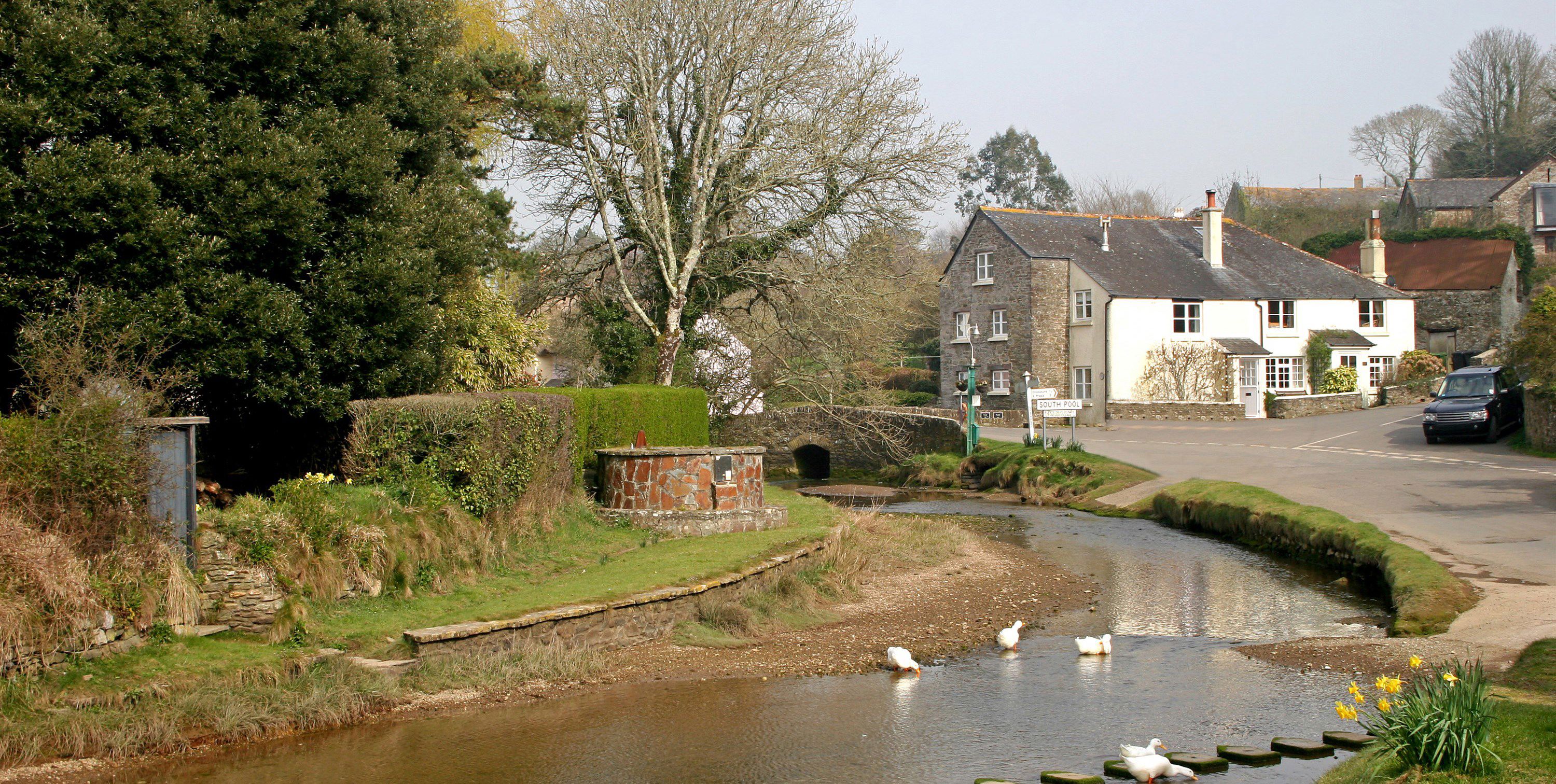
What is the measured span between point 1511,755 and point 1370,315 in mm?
43445

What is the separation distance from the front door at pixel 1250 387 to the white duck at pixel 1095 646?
1208 inches

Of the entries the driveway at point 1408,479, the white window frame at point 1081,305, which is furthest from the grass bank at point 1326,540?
the white window frame at point 1081,305

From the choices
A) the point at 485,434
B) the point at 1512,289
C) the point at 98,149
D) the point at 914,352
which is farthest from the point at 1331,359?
the point at 98,149

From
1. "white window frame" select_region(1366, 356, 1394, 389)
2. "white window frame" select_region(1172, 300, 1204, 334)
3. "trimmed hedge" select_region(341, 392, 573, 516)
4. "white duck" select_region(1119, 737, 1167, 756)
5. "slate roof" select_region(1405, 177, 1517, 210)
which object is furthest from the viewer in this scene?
"slate roof" select_region(1405, 177, 1517, 210)

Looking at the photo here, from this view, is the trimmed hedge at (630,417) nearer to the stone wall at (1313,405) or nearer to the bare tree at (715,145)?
the bare tree at (715,145)

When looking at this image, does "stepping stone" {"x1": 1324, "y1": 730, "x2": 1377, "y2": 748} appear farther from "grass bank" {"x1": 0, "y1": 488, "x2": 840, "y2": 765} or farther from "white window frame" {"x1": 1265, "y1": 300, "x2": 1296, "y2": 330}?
"white window frame" {"x1": 1265, "y1": 300, "x2": 1296, "y2": 330}

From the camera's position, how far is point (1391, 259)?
54.2 metres

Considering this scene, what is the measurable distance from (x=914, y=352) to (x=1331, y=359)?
20871 millimetres

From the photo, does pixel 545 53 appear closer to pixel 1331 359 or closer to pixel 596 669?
pixel 596 669

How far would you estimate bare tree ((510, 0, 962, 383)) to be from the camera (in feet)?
73.6

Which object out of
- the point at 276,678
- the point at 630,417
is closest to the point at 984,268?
the point at 630,417

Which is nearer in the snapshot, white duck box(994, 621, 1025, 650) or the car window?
white duck box(994, 621, 1025, 650)

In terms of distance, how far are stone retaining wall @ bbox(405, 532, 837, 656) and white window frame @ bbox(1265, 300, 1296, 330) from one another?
3560 cm

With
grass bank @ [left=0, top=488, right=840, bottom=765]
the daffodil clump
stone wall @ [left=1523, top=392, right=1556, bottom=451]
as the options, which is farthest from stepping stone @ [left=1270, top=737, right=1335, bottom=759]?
stone wall @ [left=1523, top=392, right=1556, bottom=451]
